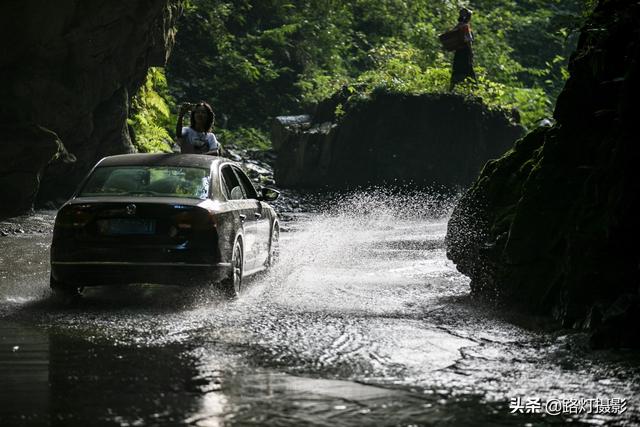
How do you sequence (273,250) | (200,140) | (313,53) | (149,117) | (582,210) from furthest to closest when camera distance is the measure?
(313,53)
(149,117)
(200,140)
(273,250)
(582,210)

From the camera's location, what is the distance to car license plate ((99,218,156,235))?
10.1 meters

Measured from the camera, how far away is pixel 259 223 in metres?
12.5

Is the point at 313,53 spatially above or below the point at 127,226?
above

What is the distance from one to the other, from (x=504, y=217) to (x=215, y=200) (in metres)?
2.91

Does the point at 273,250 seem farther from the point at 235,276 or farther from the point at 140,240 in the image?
the point at 140,240

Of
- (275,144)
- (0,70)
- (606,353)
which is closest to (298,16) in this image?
(275,144)

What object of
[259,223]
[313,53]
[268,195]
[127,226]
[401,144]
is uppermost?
[313,53]

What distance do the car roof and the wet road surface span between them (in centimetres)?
127

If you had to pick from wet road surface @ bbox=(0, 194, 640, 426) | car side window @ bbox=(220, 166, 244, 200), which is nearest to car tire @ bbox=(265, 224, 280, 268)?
wet road surface @ bbox=(0, 194, 640, 426)

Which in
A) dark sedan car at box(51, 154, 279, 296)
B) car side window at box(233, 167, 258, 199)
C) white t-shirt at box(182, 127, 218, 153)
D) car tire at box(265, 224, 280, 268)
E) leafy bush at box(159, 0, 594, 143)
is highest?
leafy bush at box(159, 0, 594, 143)

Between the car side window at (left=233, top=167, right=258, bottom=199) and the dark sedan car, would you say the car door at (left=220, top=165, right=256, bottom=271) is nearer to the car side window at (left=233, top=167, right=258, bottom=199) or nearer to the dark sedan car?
the car side window at (left=233, top=167, right=258, bottom=199)

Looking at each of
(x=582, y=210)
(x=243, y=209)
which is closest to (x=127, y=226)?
(x=243, y=209)

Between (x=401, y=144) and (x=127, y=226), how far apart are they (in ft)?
68.9

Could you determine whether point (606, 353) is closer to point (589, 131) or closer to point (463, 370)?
point (463, 370)
